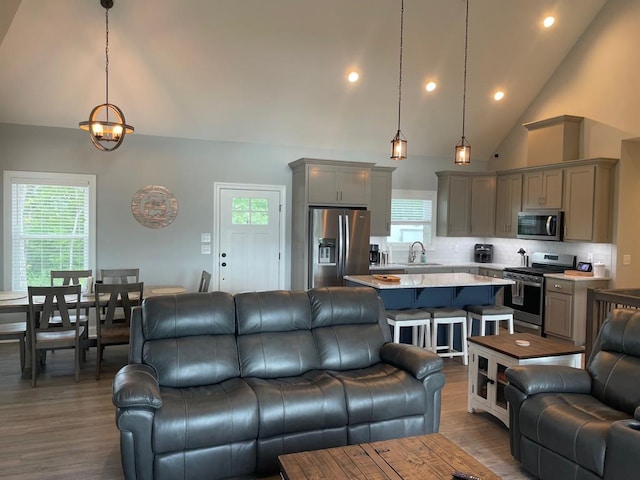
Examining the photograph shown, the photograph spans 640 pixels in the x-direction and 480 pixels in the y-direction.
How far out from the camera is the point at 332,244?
6859 mm

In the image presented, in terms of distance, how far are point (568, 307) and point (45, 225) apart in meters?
6.94

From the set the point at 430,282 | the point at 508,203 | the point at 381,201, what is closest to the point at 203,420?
the point at 430,282

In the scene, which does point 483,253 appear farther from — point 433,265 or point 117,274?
point 117,274

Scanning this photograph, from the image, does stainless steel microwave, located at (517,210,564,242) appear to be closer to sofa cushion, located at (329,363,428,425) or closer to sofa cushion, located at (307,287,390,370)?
sofa cushion, located at (307,287,390,370)

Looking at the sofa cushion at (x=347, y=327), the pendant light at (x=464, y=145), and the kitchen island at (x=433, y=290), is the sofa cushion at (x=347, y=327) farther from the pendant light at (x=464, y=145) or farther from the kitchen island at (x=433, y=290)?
the pendant light at (x=464, y=145)

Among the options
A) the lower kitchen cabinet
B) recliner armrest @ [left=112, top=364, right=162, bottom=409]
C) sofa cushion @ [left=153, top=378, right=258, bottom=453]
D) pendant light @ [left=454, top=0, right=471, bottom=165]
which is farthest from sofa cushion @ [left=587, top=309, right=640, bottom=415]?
recliner armrest @ [left=112, top=364, right=162, bottom=409]

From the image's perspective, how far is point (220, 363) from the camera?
326 centimetres

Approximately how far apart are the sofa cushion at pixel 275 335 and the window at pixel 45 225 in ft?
12.6

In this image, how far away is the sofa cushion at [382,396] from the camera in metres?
3.04

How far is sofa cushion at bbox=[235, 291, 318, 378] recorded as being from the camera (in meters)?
3.37

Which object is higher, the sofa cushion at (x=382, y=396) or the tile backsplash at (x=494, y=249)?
the tile backsplash at (x=494, y=249)

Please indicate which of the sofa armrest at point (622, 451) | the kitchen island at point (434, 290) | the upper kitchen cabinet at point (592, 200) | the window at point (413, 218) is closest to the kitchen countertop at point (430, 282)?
the kitchen island at point (434, 290)

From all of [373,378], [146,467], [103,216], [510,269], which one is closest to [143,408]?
[146,467]

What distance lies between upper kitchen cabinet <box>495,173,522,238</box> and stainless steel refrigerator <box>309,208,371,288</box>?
104 inches
